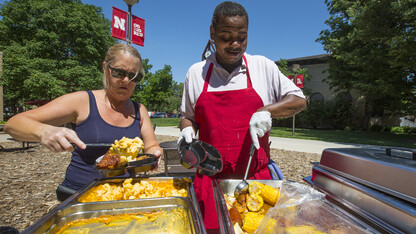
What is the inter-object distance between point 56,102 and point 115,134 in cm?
52

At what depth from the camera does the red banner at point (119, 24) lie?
240 inches

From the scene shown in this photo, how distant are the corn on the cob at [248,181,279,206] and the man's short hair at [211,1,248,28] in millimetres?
1209

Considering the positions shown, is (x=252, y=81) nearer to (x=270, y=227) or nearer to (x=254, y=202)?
(x=254, y=202)

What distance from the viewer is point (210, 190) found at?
158cm

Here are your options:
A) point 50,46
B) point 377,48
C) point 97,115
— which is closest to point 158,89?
point 50,46

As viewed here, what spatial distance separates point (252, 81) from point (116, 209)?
1351 mm

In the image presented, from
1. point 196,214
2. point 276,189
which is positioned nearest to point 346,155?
point 276,189

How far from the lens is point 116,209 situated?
1188 mm

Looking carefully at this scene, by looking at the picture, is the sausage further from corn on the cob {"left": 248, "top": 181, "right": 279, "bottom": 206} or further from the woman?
the woman

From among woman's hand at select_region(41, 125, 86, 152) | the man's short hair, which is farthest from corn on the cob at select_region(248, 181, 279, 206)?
the man's short hair

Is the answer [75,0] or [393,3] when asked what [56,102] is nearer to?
[393,3]

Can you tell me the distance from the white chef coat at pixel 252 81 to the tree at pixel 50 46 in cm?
1690

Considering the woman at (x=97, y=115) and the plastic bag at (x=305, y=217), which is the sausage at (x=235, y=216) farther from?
the woman at (x=97, y=115)

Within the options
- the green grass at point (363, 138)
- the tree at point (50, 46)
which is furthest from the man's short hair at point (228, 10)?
the tree at point (50, 46)
